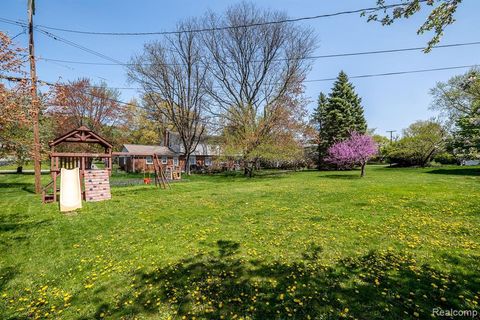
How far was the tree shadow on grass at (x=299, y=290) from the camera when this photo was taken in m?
3.53

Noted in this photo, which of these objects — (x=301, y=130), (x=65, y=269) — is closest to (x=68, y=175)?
(x=65, y=269)

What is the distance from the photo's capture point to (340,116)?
3419cm

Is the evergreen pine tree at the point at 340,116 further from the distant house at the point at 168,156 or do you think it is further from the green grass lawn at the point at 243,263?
the green grass lawn at the point at 243,263

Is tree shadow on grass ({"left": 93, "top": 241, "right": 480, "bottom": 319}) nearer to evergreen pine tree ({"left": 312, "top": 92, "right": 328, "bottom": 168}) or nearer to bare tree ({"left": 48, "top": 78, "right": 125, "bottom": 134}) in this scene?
bare tree ({"left": 48, "top": 78, "right": 125, "bottom": 134})

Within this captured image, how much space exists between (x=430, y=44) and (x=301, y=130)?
72.1 ft

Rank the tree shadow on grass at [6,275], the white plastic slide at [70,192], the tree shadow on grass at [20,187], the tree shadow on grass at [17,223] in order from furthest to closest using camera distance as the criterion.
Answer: the tree shadow on grass at [20,187]
the white plastic slide at [70,192]
the tree shadow on grass at [17,223]
the tree shadow on grass at [6,275]

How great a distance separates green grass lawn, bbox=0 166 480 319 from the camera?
366 centimetres

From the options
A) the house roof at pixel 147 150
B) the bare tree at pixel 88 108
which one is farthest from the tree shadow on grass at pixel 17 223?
the house roof at pixel 147 150

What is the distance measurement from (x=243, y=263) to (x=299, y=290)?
1.35 meters

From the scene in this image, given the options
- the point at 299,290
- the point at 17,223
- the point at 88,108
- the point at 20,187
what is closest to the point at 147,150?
the point at 88,108

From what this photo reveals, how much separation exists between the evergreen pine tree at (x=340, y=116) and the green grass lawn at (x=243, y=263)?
26.6m

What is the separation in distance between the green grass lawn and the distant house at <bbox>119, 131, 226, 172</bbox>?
Result: 2603 cm

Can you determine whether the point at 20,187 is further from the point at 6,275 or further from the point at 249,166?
the point at 249,166

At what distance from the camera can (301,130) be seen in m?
25.4
